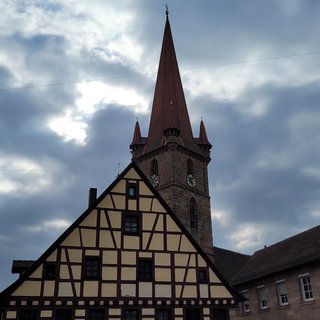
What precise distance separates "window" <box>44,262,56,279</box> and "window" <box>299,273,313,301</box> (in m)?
13.2

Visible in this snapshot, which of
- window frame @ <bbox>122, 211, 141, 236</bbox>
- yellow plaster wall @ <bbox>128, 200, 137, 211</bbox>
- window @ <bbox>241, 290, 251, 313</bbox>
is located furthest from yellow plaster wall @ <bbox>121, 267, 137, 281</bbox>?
window @ <bbox>241, 290, 251, 313</bbox>

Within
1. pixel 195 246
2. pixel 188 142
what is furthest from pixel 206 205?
pixel 195 246

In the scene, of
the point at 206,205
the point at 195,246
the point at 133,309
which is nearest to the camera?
the point at 133,309

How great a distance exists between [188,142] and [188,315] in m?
34.7

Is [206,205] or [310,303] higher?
[206,205]

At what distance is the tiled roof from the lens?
2611cm

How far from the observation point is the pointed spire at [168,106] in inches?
2174

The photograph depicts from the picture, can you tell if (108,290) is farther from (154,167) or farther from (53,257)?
(154,167)

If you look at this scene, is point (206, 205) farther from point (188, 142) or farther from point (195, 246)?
point (195, 246)

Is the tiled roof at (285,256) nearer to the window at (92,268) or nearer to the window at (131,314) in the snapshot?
the window at (131,314)

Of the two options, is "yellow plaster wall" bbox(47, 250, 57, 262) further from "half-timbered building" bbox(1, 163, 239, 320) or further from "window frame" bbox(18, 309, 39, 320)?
"window frame" bbox(18, 309, 39, 320)

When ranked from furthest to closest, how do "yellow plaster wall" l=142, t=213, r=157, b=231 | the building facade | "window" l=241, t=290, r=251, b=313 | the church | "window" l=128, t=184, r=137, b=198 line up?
1. "window" l=241, t=290, r=251, b=313
2. the building facade
3. "window" l=128, t=184, r=137, b=198
4. "yellow plaster wall" l=142, t=213, r=157, b=231
5. the church

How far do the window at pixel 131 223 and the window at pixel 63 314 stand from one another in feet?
15.0

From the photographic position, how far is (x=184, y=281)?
2288 centimetres
